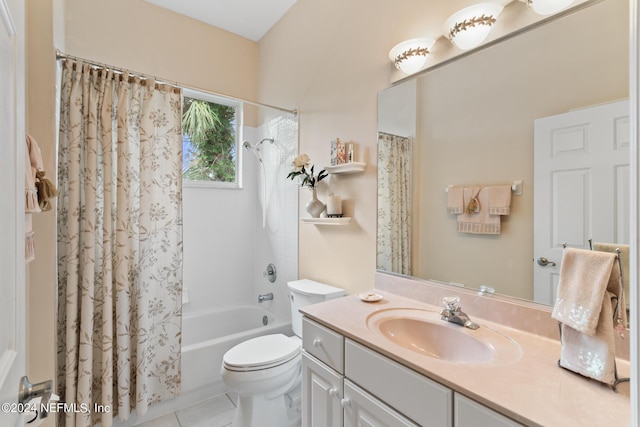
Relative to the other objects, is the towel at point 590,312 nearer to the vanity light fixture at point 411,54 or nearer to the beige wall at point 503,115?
the beige wall at point 503,115

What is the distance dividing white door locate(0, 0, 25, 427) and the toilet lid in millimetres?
1047

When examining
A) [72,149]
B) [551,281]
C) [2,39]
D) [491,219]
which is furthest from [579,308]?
[72,149]

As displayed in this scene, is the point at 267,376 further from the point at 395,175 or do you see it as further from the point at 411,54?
the point at 411,54

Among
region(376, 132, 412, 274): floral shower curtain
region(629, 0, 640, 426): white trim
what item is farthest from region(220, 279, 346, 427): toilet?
region(629, 0, 640, 426): white trim

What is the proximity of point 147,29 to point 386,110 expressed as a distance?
2171mm

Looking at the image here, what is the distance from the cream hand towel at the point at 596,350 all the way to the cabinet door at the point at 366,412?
0.48 metres

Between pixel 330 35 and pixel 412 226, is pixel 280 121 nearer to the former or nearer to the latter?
pixel 330 35

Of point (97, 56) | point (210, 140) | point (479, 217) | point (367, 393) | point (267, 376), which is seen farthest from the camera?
point (210, 140)

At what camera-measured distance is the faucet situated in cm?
110

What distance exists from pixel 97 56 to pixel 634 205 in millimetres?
2987

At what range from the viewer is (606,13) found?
92 cm

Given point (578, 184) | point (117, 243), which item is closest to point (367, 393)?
point (578, 184)

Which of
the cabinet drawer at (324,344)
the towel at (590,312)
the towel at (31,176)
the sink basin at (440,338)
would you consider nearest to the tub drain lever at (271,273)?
the cabinet drawer at (324,344)

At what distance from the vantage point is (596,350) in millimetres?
746
